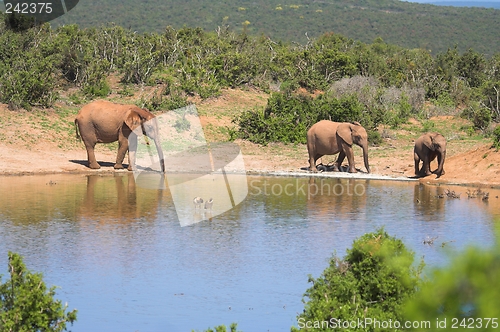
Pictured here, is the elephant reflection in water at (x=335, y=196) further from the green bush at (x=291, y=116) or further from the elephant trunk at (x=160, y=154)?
the green bush at (x=291, y=116)

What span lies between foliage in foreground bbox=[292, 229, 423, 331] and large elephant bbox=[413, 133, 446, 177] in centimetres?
1194

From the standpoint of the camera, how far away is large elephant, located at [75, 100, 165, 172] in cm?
2138

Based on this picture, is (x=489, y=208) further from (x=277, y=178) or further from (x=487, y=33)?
(x=487, y=33)

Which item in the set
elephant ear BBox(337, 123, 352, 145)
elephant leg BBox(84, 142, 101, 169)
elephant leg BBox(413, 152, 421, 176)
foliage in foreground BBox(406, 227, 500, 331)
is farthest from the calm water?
foliage in foreground BBox(406, 227, 500, 331)

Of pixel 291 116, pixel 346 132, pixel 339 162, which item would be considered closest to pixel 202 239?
pixel 346 132

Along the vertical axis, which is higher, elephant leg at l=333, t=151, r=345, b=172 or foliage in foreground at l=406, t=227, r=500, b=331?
foliage in foreground at l=406, t=227, r=500, b=331

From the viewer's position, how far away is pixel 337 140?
72.4ft

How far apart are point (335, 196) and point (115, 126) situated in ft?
21.2

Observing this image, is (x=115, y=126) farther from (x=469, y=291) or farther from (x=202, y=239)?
(x=469, y=291)

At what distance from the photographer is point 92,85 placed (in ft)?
96.4

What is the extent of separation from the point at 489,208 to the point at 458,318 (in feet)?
44.2

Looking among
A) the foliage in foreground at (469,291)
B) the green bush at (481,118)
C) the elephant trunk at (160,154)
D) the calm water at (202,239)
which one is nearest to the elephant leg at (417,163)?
the calm water at (202,239)

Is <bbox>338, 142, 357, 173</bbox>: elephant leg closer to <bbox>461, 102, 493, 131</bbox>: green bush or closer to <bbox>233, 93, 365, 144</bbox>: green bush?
A: <bbox>233, 93, 365, 144</bbox>: green bush

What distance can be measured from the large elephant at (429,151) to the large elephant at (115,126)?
21.8 feet
